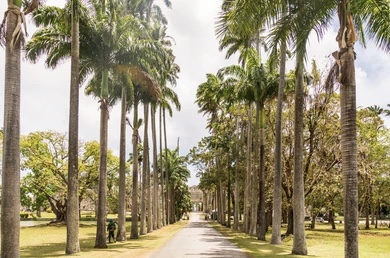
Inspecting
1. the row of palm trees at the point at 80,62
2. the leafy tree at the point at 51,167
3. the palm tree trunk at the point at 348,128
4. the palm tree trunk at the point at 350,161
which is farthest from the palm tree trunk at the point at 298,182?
the leafy tree at the point at 51,167

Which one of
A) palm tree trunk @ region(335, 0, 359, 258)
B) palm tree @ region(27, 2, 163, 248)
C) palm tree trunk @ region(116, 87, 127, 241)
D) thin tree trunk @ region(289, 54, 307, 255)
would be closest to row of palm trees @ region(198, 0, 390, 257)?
palm tree trunk @ region(335, 0, 359, 258)

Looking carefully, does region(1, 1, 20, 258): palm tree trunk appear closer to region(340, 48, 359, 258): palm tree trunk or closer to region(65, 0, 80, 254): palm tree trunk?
region(65, 0, 80, 254): palm tree trunk

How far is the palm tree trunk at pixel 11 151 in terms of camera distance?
12133 millimetres

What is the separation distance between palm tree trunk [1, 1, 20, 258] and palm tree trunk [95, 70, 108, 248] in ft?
28.8

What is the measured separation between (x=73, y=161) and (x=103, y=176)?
3.61m

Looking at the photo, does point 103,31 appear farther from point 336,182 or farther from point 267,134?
point 336,182

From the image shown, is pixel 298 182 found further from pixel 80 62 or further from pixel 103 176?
pixel 80 62

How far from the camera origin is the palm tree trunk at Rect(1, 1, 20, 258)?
478 inches

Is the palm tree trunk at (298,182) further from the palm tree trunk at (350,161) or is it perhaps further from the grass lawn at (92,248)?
the palm tree trunk at (350,161)

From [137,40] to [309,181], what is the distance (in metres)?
18.1

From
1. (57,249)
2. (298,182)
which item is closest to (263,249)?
(298,182)

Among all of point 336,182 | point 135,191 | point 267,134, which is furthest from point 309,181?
point 135,191

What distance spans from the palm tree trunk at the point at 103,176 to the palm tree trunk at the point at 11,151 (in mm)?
8766

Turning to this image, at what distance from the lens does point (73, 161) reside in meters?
18.0
